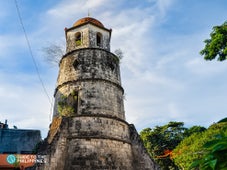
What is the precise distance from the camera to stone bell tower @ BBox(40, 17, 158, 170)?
916cm

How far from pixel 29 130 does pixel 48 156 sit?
5.83 meters

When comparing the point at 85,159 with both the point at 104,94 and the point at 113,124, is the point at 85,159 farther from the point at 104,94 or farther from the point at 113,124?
the point at 104,94

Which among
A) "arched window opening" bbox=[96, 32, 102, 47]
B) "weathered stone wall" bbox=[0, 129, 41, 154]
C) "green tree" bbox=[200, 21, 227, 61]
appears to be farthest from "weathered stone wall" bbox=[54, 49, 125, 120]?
"green tree" bbox=[200, 21, 227, 61]

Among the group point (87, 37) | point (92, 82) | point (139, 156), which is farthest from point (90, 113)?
point (87, 37)

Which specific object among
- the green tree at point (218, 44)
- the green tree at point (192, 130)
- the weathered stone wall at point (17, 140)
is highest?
the green tree at point (218, 44)

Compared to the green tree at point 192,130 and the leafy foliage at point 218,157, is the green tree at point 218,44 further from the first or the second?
the green tree at point 192,130

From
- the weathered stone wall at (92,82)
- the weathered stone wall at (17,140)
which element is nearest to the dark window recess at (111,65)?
the weathered stone wall at (92,82)

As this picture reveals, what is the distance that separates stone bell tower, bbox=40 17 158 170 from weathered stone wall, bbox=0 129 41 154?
143 inches

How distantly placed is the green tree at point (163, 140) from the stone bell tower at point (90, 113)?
53.9 ft

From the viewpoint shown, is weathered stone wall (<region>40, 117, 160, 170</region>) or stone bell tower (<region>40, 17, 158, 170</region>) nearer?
weathered stone wall (<region>40, 117, 160, 170</region>)

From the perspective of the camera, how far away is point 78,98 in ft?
34.9

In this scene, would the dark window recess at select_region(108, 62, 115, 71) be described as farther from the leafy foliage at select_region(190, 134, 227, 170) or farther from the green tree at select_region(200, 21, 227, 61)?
the leafy foliage at select_region(190, 134, 227, 170)

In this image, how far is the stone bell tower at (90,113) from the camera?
916 cm

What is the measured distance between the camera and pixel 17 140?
508 inches
